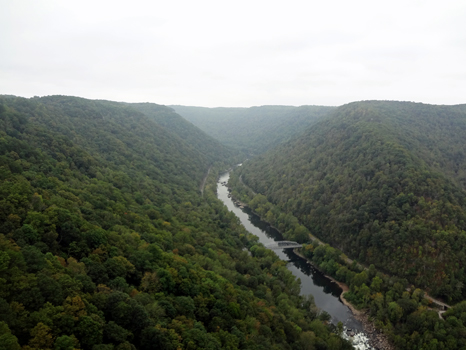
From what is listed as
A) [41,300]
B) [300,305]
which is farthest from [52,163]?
[300,305]

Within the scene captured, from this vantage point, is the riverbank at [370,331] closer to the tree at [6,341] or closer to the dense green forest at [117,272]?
the dense green forest at [117,272]

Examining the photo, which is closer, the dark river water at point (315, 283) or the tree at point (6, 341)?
the tree at point (6, 341)

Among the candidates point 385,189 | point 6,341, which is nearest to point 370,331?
point 385,189

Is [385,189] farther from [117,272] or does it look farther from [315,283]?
[117,272]

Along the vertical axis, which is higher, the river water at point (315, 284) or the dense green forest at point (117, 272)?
the dense green forest at point (117, 272)

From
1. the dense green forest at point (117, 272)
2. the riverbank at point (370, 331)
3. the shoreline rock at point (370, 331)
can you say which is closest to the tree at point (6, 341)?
the dense green forest at point (117, 272)

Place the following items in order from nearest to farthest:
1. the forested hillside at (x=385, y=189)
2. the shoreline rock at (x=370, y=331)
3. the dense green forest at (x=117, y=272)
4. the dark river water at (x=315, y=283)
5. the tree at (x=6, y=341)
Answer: the tree at (x=6, y=341), the dense green forest at (x=117, y=272), the shoreline rock at (x=370, y=331), the dark river water at (x=315, y=283), the forested hillside at (x=385, y=189)
